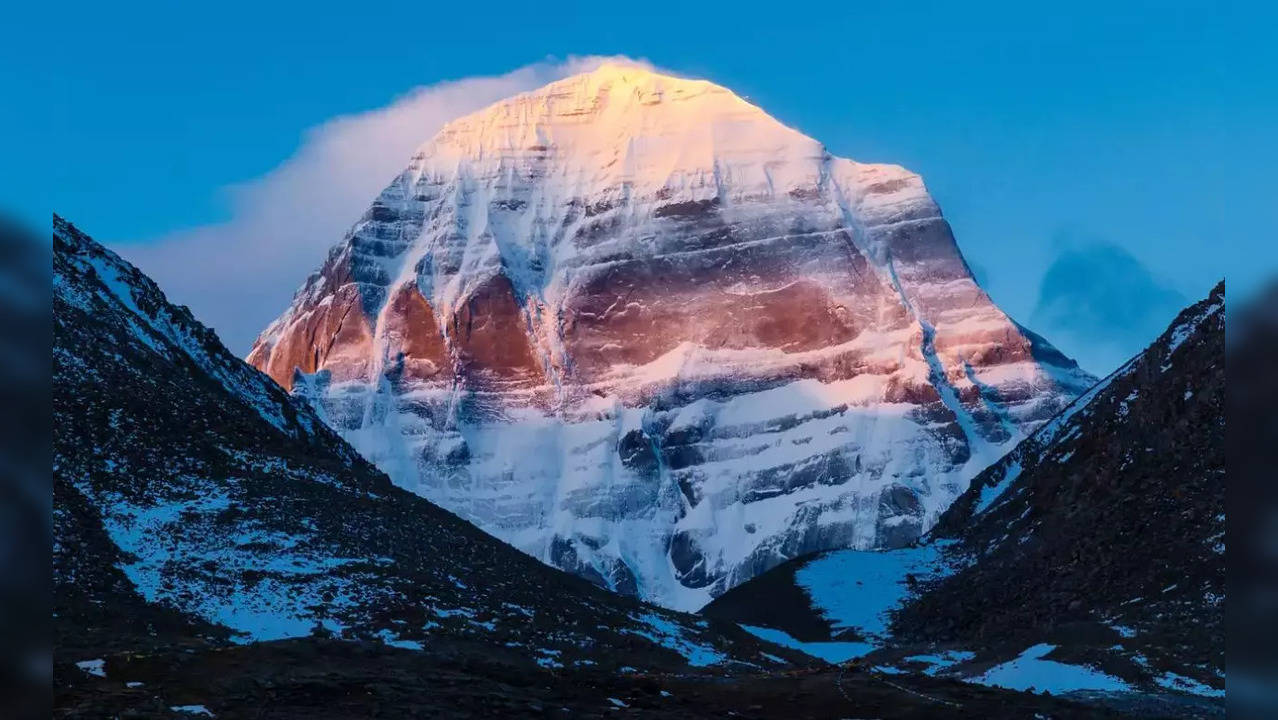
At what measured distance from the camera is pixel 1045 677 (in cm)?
5922

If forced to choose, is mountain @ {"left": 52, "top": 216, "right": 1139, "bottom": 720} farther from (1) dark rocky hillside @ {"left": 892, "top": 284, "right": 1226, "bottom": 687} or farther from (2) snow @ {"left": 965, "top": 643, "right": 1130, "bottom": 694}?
(1) dark rocky hillside @ {"left": 892, "top": 284, "right": 1226, "bottom": 687}

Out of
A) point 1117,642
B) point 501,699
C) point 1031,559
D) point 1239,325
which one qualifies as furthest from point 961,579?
point 1239,325

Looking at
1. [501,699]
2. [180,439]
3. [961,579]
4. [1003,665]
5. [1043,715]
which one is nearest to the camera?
[501,699]

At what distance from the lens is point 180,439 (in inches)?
3506

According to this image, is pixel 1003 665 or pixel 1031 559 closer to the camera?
pixel 1003 665

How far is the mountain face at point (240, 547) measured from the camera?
68625 mm

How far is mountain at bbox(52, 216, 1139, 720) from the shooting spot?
1569 inches

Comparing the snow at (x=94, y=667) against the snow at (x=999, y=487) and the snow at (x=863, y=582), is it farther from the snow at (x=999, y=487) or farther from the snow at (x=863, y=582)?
the snow at (x=999, y=487)

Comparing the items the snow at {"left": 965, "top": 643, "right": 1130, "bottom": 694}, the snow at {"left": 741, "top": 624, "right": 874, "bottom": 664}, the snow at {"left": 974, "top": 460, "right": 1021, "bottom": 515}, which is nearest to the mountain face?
the snow at {"left": 741, "top": 624, "right": 874, "bottom": 664}

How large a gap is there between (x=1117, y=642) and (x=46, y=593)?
205 ft

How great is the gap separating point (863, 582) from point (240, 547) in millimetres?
86721

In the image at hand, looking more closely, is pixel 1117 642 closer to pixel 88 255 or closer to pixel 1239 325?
pixel 1239 325

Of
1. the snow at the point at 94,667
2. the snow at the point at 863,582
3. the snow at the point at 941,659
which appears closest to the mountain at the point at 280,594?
the snow at the point at 94,667


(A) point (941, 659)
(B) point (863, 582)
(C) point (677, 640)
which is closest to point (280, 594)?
(C) point (677, 640)
